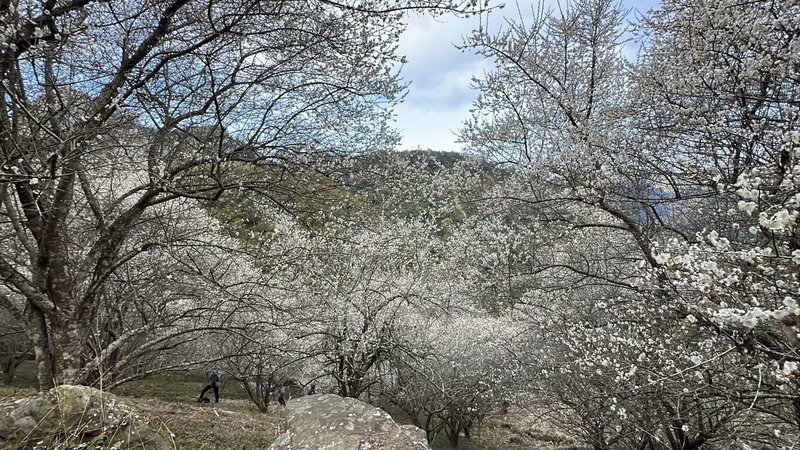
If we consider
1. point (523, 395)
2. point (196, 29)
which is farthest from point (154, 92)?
point (523, 395)

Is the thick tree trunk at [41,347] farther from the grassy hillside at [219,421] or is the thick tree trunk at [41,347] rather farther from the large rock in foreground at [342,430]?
the large rock in foreground at [342,430]

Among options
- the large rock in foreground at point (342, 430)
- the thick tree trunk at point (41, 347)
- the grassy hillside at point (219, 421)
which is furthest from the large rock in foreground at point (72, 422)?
the thick tree trunk at point (41, 347)

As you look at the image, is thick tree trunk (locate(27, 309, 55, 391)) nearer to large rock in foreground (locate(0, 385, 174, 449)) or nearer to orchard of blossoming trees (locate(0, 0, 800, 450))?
orchard of blossoming trees (locate(0, 0, 800, 450))

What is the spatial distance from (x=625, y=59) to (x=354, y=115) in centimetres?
419

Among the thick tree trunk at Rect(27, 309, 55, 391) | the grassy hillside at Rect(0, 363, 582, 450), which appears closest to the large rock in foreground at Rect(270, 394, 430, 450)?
the grassy hillside at Rect(0, 363, 582, 450)

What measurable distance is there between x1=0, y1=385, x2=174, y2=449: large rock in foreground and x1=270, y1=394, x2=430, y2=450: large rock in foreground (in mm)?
1036

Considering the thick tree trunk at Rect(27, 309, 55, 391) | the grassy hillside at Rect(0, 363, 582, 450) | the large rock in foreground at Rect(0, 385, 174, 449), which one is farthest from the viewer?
the grassy hillside at Rect(0, 363, 582, 450)

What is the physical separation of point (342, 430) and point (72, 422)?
1769mm

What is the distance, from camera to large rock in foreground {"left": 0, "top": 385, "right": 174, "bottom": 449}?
8.80 ft

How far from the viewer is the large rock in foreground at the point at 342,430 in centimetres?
339

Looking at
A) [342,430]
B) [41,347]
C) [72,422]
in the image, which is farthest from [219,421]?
[72,422]

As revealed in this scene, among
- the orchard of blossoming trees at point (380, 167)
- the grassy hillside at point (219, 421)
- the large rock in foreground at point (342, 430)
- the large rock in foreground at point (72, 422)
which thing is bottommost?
the grassy hillside at point (219, 421)

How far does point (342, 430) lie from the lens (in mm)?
3541

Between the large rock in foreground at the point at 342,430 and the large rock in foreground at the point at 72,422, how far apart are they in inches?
40.8
